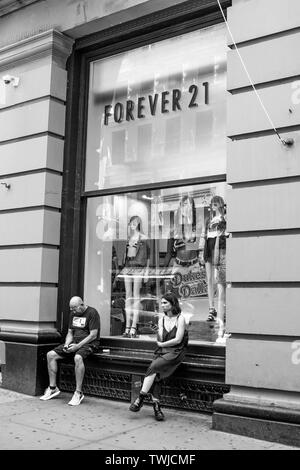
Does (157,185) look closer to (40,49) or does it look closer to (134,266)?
(134,266)

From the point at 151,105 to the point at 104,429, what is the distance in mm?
5324

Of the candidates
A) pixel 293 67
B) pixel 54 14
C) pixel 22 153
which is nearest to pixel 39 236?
pixel 22 153

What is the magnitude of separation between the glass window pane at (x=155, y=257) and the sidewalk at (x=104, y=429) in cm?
145

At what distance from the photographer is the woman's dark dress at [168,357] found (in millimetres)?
7141

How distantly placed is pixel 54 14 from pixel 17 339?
569 centimetres

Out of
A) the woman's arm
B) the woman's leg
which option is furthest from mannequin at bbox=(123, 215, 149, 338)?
the woman's leg

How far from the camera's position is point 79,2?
30.2 feet

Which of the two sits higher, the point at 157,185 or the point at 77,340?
the point at 157,185

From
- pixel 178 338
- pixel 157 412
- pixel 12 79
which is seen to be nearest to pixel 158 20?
pixel 12 79

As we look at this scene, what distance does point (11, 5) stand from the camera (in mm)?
9992

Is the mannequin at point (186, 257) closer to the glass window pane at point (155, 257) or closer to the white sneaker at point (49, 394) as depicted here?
the glass window pane at point (155, 257)

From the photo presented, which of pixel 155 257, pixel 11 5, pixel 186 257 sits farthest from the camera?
pixel 11 5

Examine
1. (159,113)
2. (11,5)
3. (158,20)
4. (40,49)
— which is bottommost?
(159,113)

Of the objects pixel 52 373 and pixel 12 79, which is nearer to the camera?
pixel 52 373
